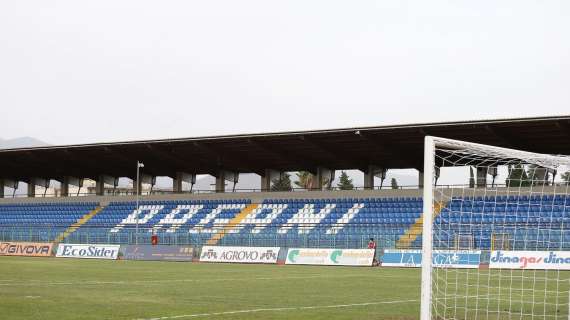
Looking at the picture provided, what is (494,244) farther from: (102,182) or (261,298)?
(102,182)

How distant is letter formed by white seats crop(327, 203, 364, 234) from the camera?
160 feet

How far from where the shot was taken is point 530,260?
3353 cm

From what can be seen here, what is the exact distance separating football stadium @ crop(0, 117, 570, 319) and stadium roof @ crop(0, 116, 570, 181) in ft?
0.52

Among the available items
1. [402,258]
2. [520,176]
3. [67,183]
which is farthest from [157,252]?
[520,176]

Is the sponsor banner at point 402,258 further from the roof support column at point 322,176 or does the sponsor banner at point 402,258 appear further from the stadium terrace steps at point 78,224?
the stadium terrace steps at point 78,224

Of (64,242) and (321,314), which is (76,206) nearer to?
(64,242)

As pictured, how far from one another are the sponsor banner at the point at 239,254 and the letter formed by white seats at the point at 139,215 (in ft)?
43.6

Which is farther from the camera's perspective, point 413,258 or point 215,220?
point 215,220

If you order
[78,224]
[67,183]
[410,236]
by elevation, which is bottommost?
[78,224]

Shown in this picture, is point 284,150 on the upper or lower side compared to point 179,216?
upper

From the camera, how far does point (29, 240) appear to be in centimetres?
5431

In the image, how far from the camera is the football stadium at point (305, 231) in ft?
51.7

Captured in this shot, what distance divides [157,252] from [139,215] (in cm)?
1358

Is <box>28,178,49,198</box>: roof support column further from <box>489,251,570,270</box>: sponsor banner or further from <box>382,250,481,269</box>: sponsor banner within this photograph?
<box>489,251,570,270</box>: sponsor banner
